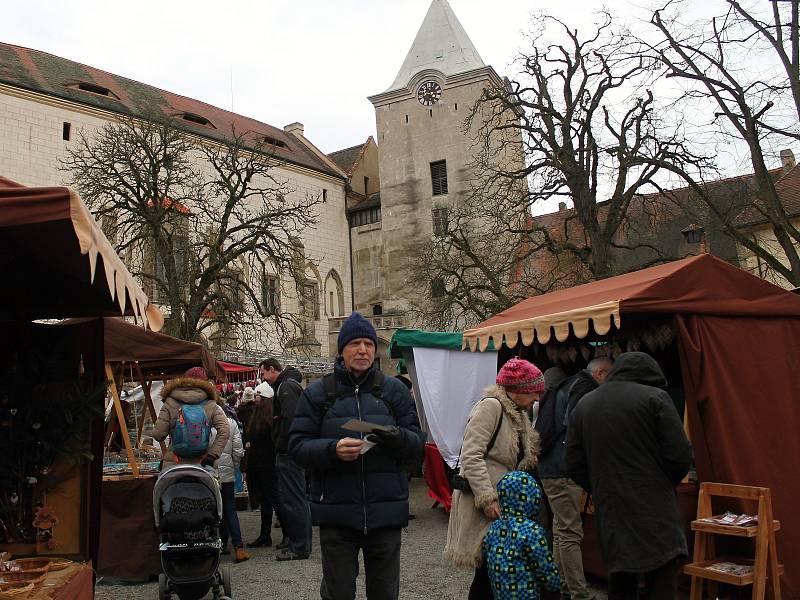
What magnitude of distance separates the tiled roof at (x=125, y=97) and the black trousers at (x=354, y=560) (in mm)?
23553

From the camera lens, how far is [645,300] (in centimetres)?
574

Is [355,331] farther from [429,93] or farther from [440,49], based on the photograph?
[440,49]

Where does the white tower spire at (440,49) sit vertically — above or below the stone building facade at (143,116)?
above

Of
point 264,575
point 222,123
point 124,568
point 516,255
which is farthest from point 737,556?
point 222,123

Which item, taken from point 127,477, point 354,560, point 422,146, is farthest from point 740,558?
point 422,146

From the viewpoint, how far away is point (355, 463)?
362 centimetres

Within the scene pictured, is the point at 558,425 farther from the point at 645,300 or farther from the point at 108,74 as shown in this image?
the point at 108,74

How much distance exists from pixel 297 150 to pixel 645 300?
4305 centimetres

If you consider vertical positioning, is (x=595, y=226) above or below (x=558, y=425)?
above

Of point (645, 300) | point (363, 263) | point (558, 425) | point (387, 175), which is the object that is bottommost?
point (558, 425)

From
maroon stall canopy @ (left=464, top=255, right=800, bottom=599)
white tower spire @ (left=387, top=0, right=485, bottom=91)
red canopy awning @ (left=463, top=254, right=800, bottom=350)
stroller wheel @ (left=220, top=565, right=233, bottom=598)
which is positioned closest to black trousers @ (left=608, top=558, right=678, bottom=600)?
maroon stall canopy @ (left=464, top=255, right=800, bottom=599)

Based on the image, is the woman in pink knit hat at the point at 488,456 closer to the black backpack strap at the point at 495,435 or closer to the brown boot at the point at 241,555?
the black backpack strap at the point at 495,435

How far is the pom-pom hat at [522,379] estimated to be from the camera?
14.8 feet

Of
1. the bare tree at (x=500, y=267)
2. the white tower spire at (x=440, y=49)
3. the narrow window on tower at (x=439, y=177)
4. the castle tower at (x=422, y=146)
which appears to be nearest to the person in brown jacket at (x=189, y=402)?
the bare tree at (x=500, y=267)
